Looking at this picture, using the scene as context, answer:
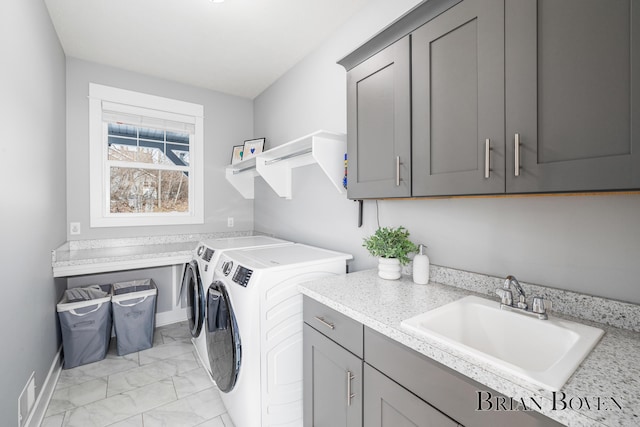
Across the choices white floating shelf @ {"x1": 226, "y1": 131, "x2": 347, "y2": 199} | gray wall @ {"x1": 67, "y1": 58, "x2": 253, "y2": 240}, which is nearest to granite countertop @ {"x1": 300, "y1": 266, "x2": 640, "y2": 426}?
white floating shelf @ {"x1": 226, "y1": 131, "x2": 347, "y2": 199}

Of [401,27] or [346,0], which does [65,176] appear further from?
[401,27]

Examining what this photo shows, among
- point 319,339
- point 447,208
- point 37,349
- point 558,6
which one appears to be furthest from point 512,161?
point 37,349

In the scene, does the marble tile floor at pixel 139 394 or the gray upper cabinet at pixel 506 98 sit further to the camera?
the marble tile floor at pixel 139 394

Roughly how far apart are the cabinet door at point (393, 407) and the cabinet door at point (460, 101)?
0.74 metres

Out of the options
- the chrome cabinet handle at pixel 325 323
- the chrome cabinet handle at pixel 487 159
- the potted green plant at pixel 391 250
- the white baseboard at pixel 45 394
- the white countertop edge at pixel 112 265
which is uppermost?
the chrome cabinet handle at pixel 487 159

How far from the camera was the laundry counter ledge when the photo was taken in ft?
7.38

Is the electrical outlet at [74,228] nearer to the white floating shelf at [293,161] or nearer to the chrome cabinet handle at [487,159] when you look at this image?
the white floating shelf at [293,161]

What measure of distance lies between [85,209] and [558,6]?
358 centimetres

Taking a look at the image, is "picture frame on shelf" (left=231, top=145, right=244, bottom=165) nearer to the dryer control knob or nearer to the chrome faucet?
the dryer control knob

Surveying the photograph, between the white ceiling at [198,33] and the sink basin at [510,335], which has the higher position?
the white ceiling at [198,33]

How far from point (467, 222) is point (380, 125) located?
646 mm

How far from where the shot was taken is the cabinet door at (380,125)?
52.1 inches

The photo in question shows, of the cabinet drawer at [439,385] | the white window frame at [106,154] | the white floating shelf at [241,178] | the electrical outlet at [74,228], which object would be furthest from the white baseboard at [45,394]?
the white floating shelf at [241,178]

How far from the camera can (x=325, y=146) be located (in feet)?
6.27
